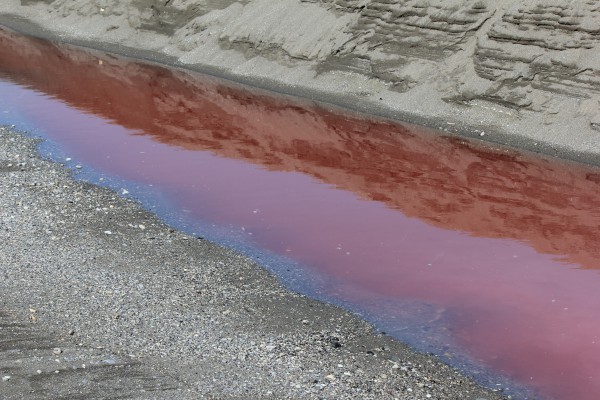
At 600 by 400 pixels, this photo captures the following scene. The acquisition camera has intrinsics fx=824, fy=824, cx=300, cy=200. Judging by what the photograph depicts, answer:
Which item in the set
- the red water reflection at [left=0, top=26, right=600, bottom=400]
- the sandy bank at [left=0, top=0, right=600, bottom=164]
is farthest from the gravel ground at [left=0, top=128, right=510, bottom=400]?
the sandy bank at [left=0, top=0, right=600, bottom=164]

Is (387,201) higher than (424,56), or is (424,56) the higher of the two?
(424,56)

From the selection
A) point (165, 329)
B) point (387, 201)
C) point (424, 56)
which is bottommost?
point (387, 201)

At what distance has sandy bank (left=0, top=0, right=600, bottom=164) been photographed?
63.0ft

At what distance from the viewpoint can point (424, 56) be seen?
881 inches

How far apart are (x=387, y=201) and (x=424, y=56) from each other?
776 cm

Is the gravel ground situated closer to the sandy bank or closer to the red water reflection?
the red water reflection

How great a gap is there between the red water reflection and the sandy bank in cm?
106

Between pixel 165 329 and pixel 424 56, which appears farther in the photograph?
pixel 424 56

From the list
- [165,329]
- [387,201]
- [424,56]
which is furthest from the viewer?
[424,56]

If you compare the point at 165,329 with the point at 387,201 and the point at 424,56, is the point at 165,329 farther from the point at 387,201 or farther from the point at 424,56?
the point at 424,56

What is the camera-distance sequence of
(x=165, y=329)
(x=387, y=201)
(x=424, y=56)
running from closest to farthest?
(x=165, y=329) → (x=387, y=201) → (x=424, y=56)

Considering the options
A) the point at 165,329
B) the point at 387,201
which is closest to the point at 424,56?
the point at 387,201

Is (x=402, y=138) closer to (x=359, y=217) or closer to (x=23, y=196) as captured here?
(x=359, y=217)

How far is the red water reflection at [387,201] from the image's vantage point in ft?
37.1
